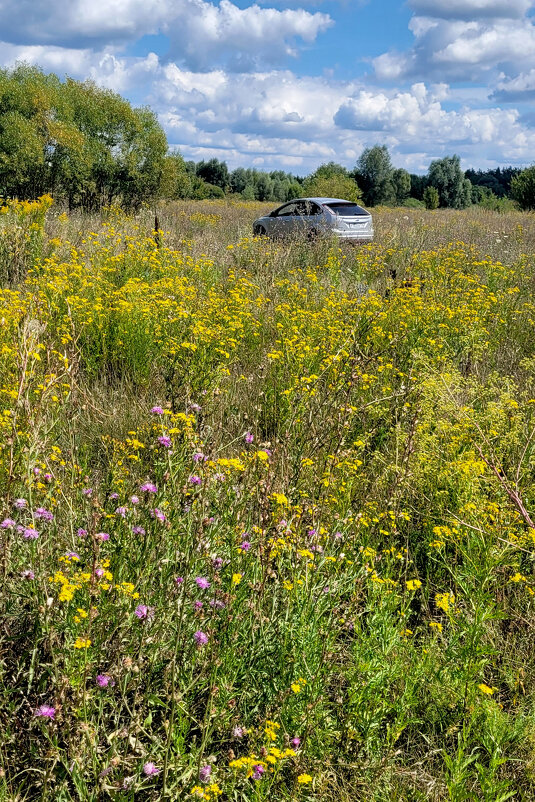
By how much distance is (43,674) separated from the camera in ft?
6.75

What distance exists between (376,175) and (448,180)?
16426 millimetres

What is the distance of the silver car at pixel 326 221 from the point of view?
43.3ft

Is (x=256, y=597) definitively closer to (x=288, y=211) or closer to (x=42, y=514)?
(x=42, y=514)

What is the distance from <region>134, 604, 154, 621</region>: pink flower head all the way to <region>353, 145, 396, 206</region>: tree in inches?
2900

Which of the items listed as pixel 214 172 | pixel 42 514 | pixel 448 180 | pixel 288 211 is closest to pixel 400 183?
pixel 448 180

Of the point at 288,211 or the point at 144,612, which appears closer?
the point at 144,612

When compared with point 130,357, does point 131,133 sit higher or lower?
higher

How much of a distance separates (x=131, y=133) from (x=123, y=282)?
17.8 metres

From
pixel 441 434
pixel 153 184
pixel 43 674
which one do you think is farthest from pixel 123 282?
pixel 153 184

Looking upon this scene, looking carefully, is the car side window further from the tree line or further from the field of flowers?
the field of flowers

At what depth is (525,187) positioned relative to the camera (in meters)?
32.8

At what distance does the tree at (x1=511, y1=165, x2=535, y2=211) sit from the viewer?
3259 centimetres

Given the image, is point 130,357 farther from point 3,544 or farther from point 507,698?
point 507,698

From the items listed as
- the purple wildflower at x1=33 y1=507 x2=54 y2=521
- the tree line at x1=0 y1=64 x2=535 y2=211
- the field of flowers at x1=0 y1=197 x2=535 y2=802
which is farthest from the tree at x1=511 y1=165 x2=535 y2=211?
the purple wildflower at x1=33 y1=507 x2=54 y2=521
